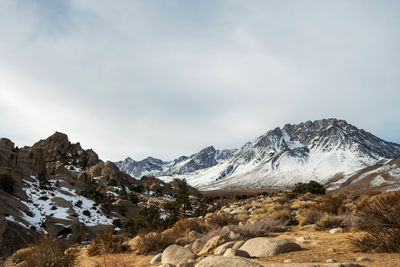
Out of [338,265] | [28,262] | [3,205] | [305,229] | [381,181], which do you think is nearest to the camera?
[338,265]

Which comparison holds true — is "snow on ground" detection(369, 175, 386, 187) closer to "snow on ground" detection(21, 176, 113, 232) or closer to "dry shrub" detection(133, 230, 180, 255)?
"snow on ground" detection(21, 176, 113, 232)

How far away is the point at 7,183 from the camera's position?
768 inches

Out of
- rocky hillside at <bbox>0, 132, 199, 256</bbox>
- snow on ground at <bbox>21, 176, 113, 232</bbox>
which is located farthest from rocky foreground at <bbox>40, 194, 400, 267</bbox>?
snow on ground at <bbox>21, 176, 113, 232</bbox>

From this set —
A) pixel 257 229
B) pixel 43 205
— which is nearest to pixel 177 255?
pixel 257 229

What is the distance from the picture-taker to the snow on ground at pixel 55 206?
19.4 metres

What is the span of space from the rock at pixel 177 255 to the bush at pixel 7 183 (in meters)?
18.8

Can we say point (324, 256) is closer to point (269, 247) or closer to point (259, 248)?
point (269, 247)

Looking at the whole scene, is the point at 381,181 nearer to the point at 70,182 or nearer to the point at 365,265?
the point at 70,182

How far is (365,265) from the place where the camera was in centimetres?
411

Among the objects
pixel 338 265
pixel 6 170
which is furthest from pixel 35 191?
pixel 338 265

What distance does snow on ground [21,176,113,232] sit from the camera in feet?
63.7

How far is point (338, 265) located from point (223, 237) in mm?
3613

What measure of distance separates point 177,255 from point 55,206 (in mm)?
20764

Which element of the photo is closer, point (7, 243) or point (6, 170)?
point (7, 243)
